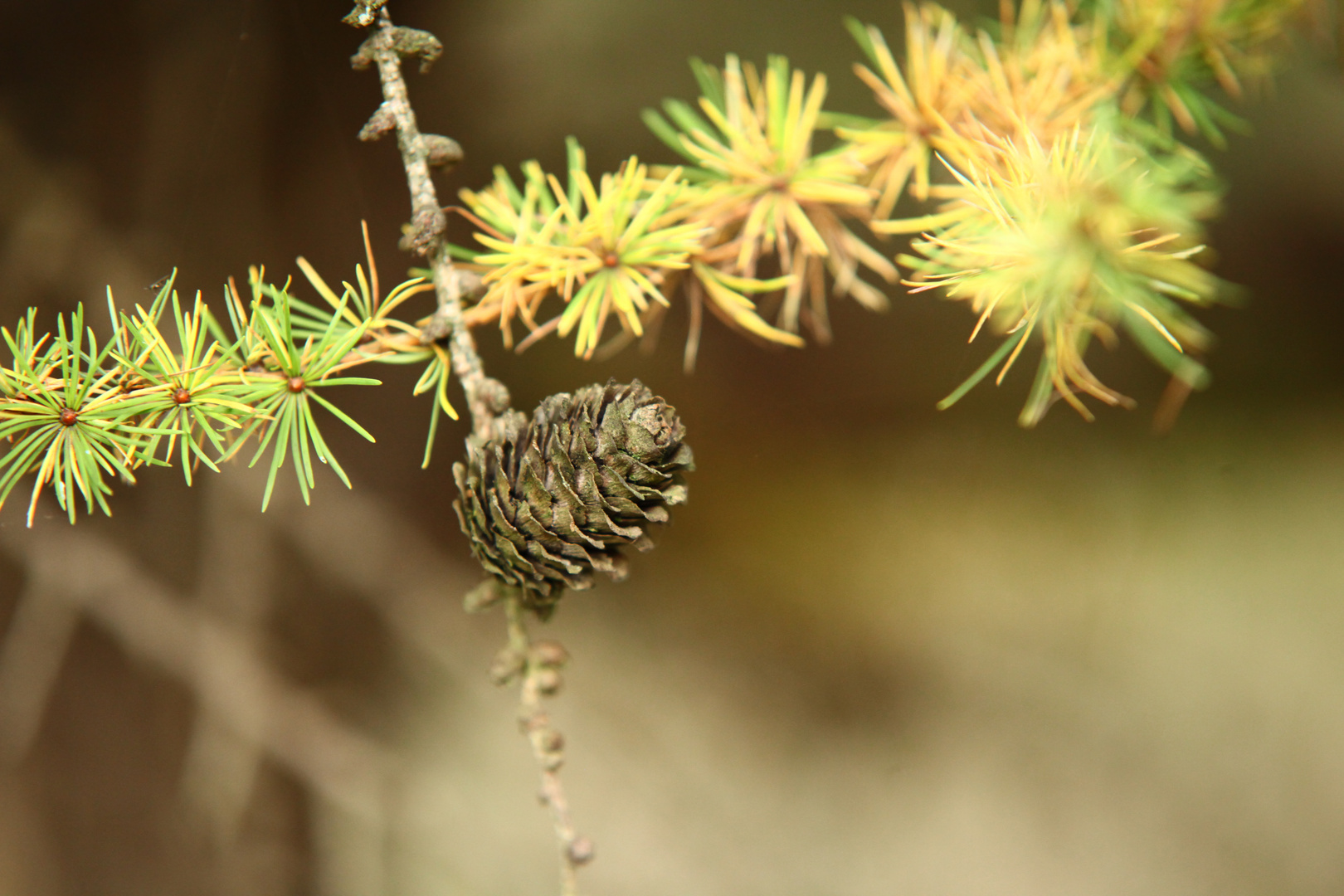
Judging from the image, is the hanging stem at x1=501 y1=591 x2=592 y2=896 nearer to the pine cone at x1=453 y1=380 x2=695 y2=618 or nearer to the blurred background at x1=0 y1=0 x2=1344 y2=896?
the pine cone at x1=453 y1=380 x2=695 y2=618

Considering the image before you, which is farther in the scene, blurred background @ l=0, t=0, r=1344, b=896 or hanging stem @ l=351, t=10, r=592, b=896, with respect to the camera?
blurred background @ l=0, t=0, r=1344, b=896

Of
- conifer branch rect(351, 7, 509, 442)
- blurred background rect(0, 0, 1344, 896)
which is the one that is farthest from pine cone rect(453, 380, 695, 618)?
blurred background rect(0, 0, 1344, 896)

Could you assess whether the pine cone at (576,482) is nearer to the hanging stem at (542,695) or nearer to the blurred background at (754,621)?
the hanging stem at (542,695)

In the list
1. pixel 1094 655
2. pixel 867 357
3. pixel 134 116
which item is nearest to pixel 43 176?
pixel 134 116

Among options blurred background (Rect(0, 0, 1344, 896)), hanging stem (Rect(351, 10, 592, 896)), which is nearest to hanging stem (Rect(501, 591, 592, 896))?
hanging stem (Rect(351, 10, 592, 896))

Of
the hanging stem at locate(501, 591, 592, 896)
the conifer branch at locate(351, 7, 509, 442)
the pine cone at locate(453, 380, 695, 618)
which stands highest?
the conifer branch at locate(351, 7, 509, 442)

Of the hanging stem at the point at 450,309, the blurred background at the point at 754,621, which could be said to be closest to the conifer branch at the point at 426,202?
the hanging stem at the point at 450,309

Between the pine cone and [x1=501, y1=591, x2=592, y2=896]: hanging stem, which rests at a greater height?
the pine cone

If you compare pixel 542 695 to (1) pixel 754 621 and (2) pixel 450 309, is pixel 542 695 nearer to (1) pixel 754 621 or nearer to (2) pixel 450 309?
(2) pixel 450 309
